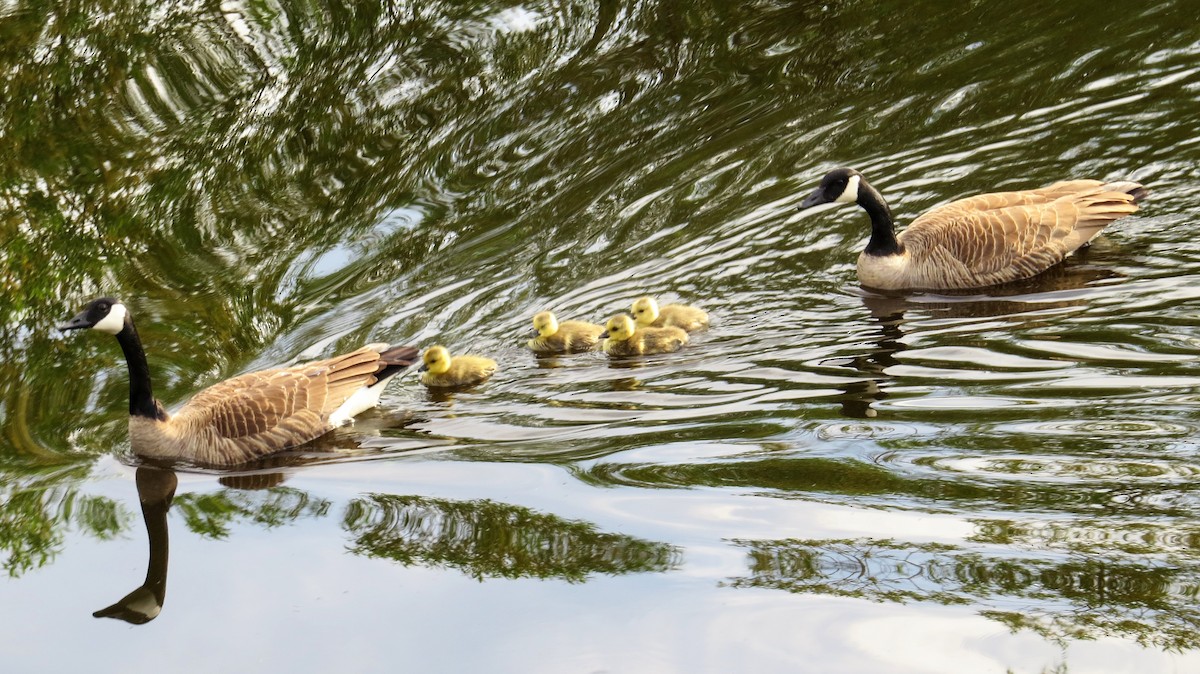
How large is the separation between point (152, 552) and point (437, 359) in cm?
257

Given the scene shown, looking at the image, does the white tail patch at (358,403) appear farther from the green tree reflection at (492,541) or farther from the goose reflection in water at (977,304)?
the goose reflection in water at (977,304)

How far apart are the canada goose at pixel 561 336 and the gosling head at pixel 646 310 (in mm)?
300

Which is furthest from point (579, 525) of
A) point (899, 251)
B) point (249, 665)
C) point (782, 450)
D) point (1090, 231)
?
point (1090, 231)

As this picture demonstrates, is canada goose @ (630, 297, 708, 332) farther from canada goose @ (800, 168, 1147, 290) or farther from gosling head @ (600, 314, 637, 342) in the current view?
canada goose @ (800, 168, 1147, 290)

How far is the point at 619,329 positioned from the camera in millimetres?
9148

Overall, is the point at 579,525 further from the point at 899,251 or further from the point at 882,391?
the point at 899,251

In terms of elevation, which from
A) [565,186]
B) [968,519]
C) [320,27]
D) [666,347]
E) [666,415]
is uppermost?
[320,27]

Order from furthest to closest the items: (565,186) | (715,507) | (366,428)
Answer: (565,186)
(366,428)
(715,507)

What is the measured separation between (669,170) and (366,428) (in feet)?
15.3

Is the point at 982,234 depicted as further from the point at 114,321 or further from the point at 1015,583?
the point at 114,321

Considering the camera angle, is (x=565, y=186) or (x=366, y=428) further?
(x=565, y=186)

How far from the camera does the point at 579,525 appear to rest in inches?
261

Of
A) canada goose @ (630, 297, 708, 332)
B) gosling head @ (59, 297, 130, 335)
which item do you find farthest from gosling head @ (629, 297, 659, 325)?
gosling head @ (59, 297, 130, 335)

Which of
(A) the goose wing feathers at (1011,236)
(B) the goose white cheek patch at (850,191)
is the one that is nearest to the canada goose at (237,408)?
(B) the goose white cheek patch at (850,191)
